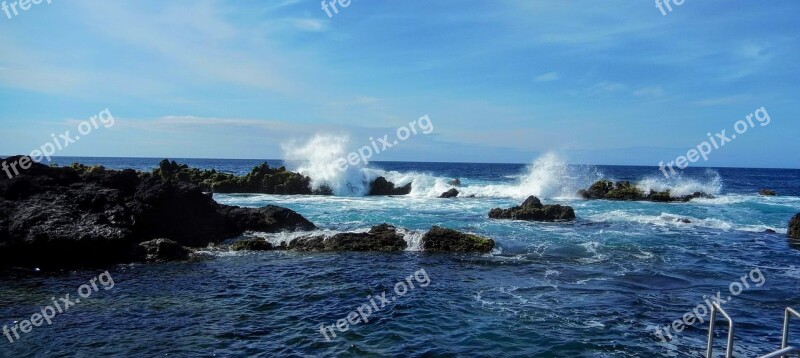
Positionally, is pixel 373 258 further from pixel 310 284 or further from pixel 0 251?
pixel 0 251

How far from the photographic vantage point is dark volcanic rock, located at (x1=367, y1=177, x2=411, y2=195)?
4605cm

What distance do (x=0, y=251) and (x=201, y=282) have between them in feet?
23.0

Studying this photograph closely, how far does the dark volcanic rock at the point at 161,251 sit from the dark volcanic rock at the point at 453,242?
28.3 ft

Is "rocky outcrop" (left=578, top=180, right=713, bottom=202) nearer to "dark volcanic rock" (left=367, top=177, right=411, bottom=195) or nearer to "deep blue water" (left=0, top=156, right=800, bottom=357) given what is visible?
"dark volcanic rock" (left=367, top=177, right=411, bottom=195)

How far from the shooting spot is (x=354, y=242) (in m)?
18.9

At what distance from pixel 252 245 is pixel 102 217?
16.8ft

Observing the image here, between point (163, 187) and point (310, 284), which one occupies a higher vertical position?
point (163, 187)

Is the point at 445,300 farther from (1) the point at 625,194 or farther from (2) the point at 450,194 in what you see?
(1) the point at 625,194

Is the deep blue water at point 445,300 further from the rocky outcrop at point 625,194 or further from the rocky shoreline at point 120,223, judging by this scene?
the rocky outcrop at point 625,194

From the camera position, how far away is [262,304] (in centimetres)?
1180

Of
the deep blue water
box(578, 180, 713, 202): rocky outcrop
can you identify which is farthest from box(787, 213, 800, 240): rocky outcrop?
box(578, 180, 713, 202): rocky outcrop

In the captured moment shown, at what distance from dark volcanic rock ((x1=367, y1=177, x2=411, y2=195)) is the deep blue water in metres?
24.8

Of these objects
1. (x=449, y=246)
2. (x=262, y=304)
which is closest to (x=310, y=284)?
(x=262, y=304)
